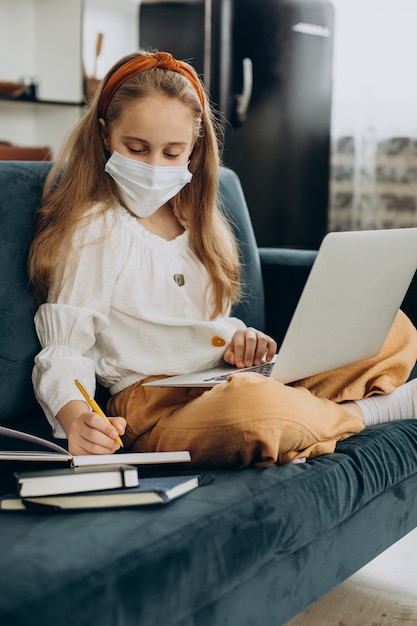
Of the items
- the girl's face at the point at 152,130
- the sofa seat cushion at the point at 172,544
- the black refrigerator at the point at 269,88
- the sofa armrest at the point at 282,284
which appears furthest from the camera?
the black refrigerator at the point at 269,88

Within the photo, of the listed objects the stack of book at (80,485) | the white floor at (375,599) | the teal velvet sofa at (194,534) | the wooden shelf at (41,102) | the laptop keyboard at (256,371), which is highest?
the wooden shelf at (41,102)

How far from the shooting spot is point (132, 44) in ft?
12.0

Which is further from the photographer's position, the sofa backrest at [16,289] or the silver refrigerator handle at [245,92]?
the silver refrigerator handle at [245,92]

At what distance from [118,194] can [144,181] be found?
0.26ft

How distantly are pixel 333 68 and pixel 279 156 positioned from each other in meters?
0.44

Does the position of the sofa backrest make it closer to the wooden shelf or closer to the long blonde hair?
the long blonde hair

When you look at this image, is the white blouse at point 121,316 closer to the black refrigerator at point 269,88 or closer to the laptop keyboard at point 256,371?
the laptop keyboard at point 256,371

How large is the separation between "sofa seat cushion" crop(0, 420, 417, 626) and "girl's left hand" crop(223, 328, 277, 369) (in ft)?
0.92

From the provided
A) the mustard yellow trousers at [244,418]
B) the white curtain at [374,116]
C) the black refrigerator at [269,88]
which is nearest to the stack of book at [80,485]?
the mustard yellow trousers at [244,418]

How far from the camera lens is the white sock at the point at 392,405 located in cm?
144

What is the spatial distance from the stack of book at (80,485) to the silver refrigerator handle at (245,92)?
240 centimetres

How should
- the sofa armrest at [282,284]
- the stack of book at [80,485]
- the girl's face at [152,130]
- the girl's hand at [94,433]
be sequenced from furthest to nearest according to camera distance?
the sofa armrest at [282,284] < the girl's face at [152,130] < the girl's hand at [94,433] < the stack of book at [80,485]

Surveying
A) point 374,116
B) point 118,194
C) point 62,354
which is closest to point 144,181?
point 118,194

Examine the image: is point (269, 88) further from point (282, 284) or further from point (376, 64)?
point (282, 284)
